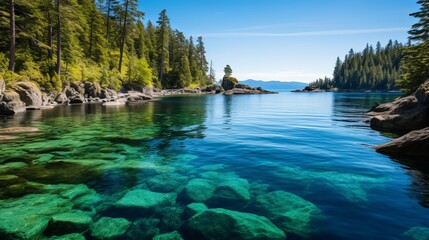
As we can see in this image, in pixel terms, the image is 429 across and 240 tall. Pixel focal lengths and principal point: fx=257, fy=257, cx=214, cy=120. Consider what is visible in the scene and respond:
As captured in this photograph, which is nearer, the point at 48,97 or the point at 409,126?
the point at 409,126

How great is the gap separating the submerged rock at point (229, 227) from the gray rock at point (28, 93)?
89.2 feet

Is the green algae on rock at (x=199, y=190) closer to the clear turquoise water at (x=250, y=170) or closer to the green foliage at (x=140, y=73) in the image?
the clear turquoise water at (x=250, y=170)

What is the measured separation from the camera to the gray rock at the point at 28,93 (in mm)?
24773

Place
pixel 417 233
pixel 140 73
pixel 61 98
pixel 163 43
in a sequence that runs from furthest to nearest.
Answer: pixel 163 43, pixel 140 73, pixel 61 98, pixel 417 233

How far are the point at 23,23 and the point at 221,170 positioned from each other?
35.1 meters

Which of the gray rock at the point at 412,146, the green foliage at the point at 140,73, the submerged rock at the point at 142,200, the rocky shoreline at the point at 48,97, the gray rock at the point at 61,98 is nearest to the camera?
the submerged rock at the point at 142,200

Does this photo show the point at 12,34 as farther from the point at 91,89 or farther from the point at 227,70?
the point at 227,70

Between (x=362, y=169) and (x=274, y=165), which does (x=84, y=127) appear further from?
(x=362, y=169)

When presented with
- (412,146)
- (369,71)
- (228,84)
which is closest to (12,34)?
(412,146)

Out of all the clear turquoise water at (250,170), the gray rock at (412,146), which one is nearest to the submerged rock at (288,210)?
the clear turquoise water at (250,170)

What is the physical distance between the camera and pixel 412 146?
9930mm

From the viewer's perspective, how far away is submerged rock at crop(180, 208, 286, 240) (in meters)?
4.52

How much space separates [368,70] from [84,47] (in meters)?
140

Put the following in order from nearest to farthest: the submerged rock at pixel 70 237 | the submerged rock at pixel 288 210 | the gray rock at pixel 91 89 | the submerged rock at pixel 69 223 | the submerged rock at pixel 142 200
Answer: the submerged rock at pixel 70 237 → the submerged rock at pixel 69 223 → the submerged rock at pixel 288 210 → the submerged rock at pixel 142 200 → the gray rock at pixel 91 89
